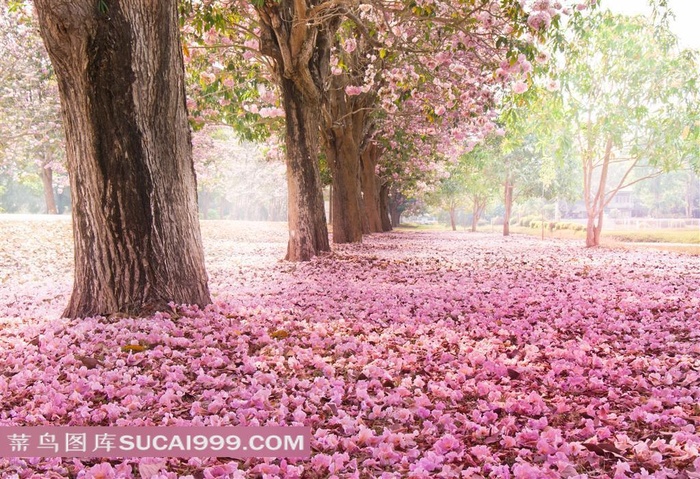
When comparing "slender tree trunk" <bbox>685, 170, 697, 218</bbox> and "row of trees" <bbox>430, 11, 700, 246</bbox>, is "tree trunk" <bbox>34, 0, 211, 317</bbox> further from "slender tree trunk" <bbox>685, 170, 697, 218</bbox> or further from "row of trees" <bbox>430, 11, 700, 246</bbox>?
"slender tree trunk" <bbox>685, 170, 697, 218</bbox>

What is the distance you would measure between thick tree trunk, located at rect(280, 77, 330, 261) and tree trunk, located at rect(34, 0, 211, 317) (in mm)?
6279

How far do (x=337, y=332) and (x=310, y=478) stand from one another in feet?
9.63

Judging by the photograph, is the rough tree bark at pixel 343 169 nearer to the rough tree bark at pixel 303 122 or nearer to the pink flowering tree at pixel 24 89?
the rough tree bark at pixel 303 122

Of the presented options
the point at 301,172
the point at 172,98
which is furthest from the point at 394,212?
the point at 172,98

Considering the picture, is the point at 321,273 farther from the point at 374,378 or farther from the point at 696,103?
the point at 696,103

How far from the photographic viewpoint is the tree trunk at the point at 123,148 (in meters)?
A: 5.23

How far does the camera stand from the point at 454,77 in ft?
45.1

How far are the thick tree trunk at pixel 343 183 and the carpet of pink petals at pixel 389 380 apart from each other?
10077mm

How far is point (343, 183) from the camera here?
17750mm

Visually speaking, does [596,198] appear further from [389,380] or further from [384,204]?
[389,380]

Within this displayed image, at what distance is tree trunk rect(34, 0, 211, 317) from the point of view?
5.23 m

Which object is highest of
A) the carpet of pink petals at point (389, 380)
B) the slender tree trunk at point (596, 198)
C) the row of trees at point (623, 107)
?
the row of trees at point (623, 107)

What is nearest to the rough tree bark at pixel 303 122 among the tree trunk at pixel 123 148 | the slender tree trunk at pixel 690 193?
the tree trunk at pixel 123 148

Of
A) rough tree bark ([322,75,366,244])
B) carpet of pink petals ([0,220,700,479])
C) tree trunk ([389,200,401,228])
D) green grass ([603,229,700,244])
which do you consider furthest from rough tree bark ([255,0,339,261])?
tree trunk ([389,200,401,228])
